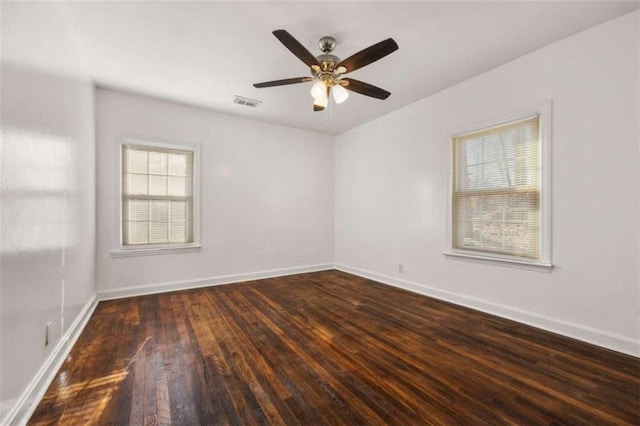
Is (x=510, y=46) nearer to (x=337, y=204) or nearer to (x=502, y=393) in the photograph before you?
(x=502, y=393)

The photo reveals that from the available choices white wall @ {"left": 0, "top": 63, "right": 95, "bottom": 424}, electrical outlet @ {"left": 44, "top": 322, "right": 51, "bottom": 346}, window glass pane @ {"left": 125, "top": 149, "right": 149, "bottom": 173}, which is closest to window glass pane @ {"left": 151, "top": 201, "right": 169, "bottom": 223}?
window glass pane @ {"left": 125, "top": 149, "right": 149, "bottom": 173}

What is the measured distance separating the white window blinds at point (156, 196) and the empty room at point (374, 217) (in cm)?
3

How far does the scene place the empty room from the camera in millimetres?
1692

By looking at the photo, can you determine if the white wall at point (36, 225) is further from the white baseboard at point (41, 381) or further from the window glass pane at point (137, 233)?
the window glass pane at point (137, 233)

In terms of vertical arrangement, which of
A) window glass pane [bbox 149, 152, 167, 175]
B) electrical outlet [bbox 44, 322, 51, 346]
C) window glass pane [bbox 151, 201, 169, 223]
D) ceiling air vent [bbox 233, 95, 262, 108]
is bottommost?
electrical outlet [bbox 44, 322, 51, 346]

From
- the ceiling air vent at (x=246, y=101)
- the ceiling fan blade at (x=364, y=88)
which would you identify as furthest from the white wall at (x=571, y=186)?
the ceiling air vent at (x=246, y=101)

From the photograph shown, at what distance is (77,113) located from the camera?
2709 millimetres

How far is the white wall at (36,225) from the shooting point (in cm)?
142

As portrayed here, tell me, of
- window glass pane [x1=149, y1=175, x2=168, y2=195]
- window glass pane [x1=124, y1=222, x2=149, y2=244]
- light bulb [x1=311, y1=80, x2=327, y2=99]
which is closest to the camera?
light bulb [x1=311, y1=80, x2=327, y2=99]

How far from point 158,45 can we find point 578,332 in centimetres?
479

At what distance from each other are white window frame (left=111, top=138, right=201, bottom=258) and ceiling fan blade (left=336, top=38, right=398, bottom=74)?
2.86 metres

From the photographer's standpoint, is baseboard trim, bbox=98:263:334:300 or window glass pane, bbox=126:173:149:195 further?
window glass pane, bbox=126:173:149:195

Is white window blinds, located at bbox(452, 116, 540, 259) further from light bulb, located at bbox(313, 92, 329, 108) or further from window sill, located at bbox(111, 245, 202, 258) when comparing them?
window sill, located at bbox(111, 245, 202, 258)

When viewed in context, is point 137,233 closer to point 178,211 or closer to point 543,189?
point 178,211
